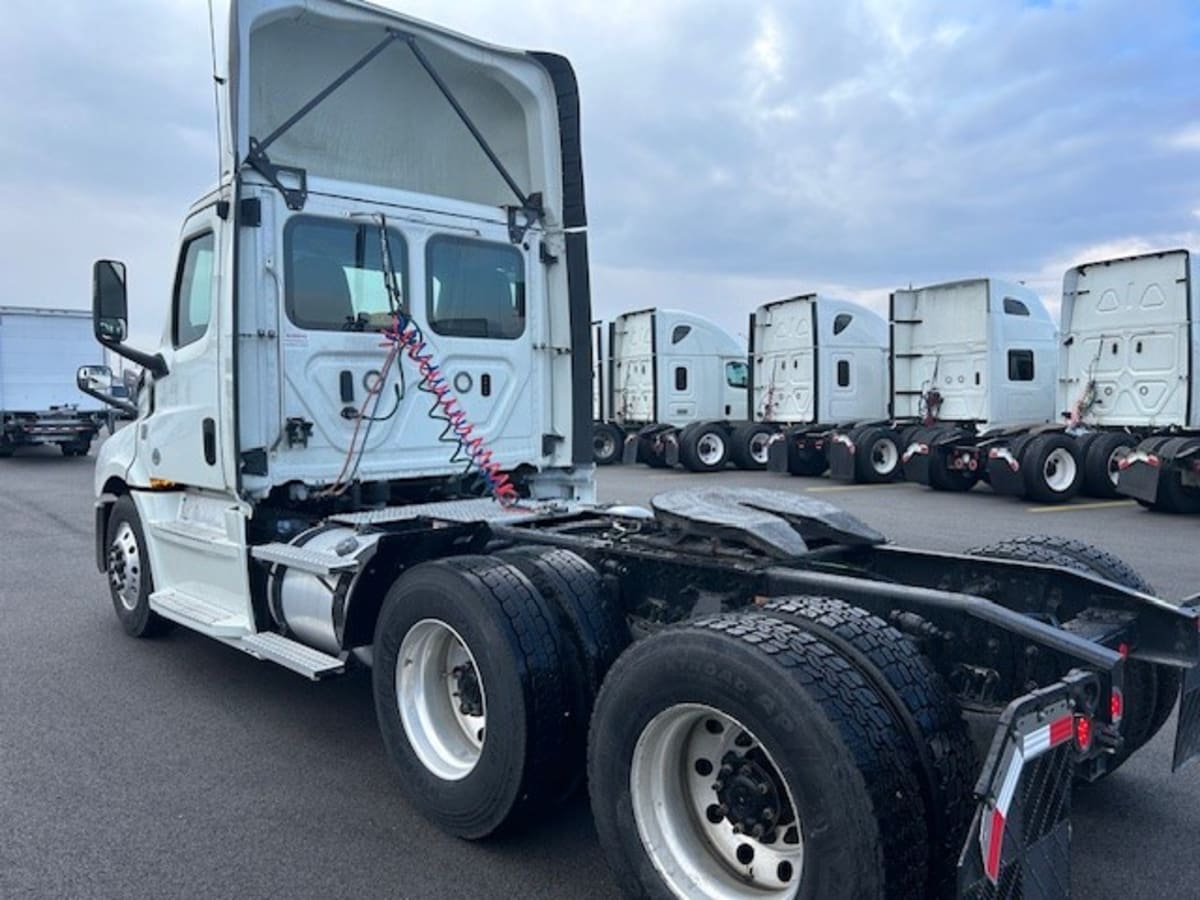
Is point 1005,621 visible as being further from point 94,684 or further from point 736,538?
point 94,684

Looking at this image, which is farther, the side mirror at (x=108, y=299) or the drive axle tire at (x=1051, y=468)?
the drive axle tire at (x=1051, y=468)

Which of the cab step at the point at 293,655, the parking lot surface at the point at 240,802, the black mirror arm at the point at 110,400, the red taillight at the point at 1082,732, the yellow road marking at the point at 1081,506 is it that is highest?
the black mirror arm at the point at 110,400

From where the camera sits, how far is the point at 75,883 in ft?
10.9

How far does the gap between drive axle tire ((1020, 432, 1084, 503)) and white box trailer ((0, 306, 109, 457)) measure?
20.6m

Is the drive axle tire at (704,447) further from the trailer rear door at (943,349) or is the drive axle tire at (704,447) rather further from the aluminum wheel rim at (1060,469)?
the aluminum wheel rim at (1060,469)

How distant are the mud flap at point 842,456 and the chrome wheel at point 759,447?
3233 mm

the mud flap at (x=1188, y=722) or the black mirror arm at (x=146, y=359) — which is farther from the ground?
the black mirror arm at (x=146, y=359)

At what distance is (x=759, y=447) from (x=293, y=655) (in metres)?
17.1

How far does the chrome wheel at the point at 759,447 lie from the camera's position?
2086 centimetres

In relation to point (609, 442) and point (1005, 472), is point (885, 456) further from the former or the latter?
point (609, 442)

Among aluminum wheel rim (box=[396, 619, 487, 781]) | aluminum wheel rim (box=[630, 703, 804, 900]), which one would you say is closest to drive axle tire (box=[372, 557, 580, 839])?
aluminum wheel rim (box=[396, 619, 487, 781])

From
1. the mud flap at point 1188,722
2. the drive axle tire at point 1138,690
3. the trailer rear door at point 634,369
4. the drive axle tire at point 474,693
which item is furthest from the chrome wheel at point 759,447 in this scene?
the mud flap at point 1188,722

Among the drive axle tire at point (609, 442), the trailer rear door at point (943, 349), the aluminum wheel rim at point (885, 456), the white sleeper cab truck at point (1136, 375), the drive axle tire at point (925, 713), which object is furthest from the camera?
the drive axle tire at point (609, 442)

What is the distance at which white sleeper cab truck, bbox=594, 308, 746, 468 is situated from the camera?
71.4ft
